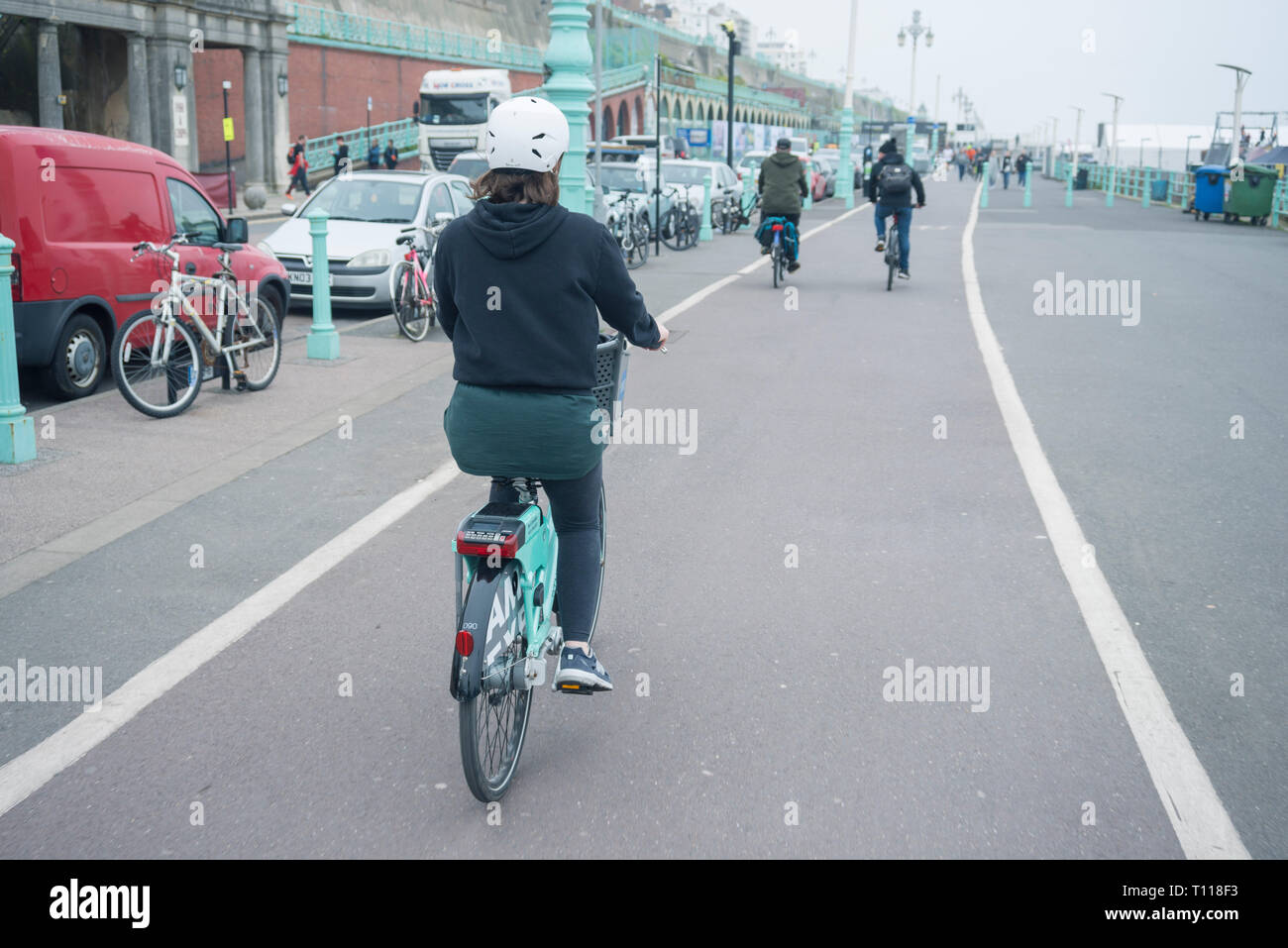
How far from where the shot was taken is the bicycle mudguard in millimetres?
3373

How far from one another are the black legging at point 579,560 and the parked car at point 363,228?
34.5 ft

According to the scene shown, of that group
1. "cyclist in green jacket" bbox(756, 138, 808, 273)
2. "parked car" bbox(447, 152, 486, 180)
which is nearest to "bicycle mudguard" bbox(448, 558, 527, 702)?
"cyclist in green jacket" bbox(756, 138, 808, 273)

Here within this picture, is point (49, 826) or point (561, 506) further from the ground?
point (561, 506)

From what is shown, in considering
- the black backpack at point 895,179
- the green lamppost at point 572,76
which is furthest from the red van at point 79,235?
the black backpack at point 895,179

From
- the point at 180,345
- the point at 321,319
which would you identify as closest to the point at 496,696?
the point at 180,345

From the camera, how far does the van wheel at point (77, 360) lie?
9.22m

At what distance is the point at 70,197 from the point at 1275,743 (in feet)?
27.4

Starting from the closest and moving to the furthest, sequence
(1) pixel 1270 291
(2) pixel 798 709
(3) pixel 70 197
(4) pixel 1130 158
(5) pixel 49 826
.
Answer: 1. (5) pixel 49 826
2. (2) pixel 798 709
3. (3) pixel 70 197
4. (1) pixel 1270 291
5. (4) pixel 1130 158

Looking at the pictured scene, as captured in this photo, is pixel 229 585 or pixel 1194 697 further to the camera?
pixel 229 585

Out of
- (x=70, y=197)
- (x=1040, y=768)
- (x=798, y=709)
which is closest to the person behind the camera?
(x=1040, y=768)

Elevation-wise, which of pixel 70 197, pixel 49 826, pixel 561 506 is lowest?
pixel 49 826
